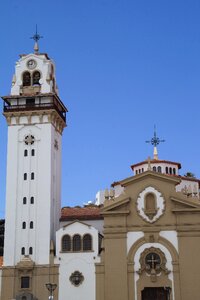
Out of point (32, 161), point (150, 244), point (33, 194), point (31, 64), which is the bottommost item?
point (150, 244)

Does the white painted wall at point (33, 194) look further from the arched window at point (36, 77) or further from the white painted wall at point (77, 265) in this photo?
the arched window at point (36, 77)

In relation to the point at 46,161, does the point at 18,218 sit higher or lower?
lower

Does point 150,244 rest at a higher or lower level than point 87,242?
lower

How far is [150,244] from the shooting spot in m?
48.1

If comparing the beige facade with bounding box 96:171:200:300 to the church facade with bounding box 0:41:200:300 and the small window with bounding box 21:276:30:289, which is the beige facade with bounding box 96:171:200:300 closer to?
the church facade with bounding box 0:41:200:300

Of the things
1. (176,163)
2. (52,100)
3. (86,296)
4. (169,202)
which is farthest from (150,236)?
(176,163)

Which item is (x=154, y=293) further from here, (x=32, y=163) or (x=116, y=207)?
(x=32, y=163)

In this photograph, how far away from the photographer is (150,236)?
48.1 metres

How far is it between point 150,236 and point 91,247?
5462 millimetres

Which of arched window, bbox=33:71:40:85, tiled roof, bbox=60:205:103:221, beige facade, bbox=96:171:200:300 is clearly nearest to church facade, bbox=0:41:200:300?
beige facade, bbox=96:171:200:300

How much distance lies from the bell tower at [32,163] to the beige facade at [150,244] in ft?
19.2

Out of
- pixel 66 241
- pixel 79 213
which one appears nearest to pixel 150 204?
pixel 66 241

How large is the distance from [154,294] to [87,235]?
7.93m

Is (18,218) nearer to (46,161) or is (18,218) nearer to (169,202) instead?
(46,161)
